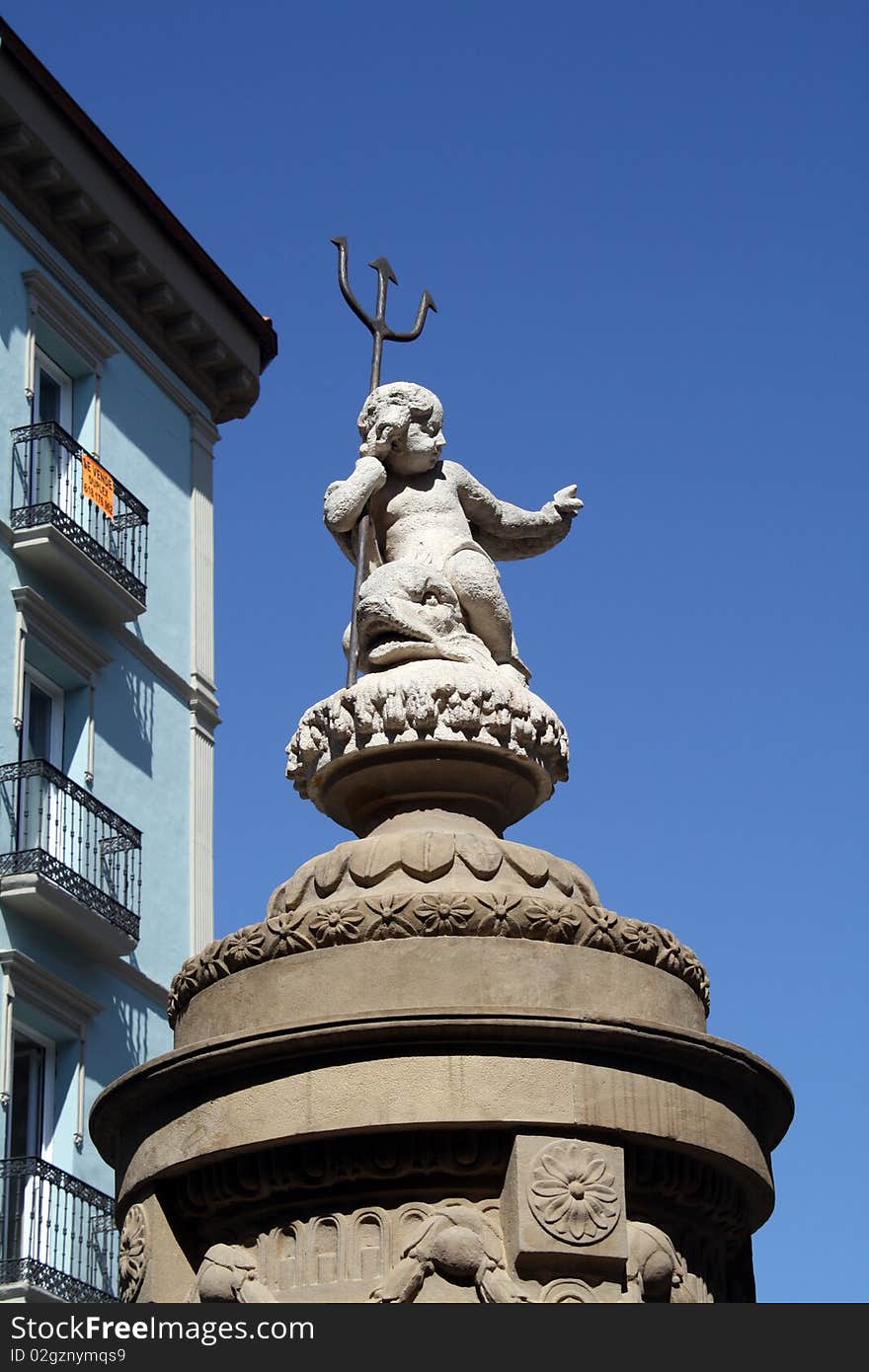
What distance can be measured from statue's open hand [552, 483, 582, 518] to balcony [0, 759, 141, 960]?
13.1 meters

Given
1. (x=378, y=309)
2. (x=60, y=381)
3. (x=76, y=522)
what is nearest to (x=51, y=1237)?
(x=76, y=522)

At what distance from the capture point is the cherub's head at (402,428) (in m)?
8.11

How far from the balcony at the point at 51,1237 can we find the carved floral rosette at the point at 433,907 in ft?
41.7

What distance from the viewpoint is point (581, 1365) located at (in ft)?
19.5

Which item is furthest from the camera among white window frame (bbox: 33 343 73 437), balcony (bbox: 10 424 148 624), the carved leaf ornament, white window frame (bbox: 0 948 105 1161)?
Result: white window frame (bbox: 33 343 73 437)

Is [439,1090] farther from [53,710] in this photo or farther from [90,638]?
[90,638]

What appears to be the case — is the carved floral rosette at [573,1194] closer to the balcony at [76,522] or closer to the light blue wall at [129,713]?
the light blue wall at [129,713]

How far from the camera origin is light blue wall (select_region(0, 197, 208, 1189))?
2167 centimetres

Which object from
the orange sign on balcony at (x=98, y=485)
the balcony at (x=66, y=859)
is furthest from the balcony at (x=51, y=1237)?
the orange sign on balcony at (x=98, y=485)

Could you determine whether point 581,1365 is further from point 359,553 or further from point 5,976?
point 5,976

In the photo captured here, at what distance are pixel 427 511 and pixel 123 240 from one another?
18.0 meters

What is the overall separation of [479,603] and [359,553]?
478 millimetres

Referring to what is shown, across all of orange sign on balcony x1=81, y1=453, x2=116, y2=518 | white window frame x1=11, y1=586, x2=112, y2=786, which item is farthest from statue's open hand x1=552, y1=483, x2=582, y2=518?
orange sign on balcony x1=81, y1=453, x2=116, y2=518

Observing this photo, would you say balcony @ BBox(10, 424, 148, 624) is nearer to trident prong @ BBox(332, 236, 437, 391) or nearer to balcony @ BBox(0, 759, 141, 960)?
balcony @ BBox(0, 759, 141, 960)
